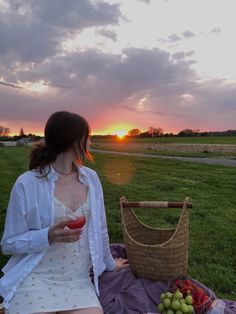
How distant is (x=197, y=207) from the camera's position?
8.12 meters

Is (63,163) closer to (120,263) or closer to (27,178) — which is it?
(27,178)

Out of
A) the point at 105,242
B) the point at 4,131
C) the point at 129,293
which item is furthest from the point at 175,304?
the point at 4,131

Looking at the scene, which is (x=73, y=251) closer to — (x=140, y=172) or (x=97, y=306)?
(x=97, y=306)

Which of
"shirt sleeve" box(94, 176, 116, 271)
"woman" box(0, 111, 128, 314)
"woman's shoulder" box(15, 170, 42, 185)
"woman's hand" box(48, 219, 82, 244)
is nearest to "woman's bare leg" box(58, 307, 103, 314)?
"woman" box(0, 111, 128, 314)

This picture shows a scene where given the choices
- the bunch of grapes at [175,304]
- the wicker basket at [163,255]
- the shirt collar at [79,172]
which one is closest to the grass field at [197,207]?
the wicker basket at [163,255]

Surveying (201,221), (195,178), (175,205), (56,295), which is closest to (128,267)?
(175,205)

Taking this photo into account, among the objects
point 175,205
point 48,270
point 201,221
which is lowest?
point 201,221

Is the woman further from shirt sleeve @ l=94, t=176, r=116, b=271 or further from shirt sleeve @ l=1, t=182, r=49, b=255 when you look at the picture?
Answer: shirt sleeve @ l=94, t=176, r=116, b=271

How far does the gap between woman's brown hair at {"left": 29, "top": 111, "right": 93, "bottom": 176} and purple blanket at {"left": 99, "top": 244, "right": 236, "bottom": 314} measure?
1.35 m

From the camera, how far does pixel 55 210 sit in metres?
3.13

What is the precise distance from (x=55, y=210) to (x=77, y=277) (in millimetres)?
599

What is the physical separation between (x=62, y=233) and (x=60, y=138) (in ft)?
2.51

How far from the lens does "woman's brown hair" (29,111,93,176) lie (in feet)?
10.3

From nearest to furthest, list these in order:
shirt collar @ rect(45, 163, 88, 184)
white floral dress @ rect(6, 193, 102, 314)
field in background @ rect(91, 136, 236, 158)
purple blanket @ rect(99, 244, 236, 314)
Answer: white floral dress @ rect(6, 193, 102, 314)
shirt collar @ rect(45, 163, 88, 184)
purple blanket @ rect(99, 244, 236, 314)
field in background @ rect(91, 136, 236, 158)
